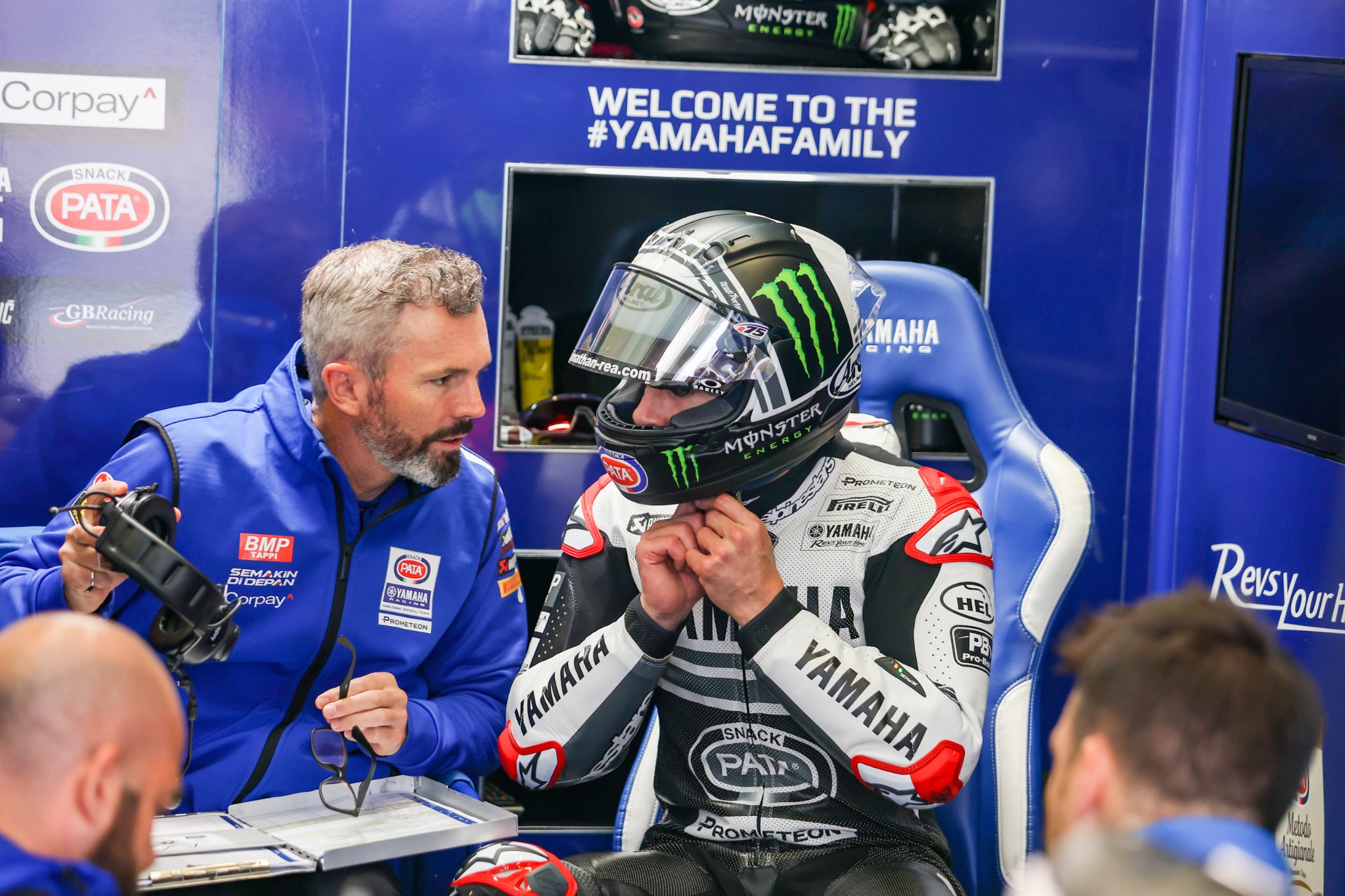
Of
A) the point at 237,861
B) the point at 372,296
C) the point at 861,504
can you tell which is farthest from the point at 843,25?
the point at 237,861

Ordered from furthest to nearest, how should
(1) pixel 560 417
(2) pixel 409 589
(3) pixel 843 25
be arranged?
(1) pixel 560 417 → (3) pixel 843 25 → (2) pixel 409 589

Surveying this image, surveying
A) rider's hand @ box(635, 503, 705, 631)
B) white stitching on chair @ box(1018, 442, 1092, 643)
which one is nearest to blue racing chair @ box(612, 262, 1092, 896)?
white stitching on chair @ box(1018, 442, 1092, 643)

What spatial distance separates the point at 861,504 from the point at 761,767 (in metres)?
0.44

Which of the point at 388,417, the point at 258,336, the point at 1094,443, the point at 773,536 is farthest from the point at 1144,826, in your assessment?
the point at 258,336

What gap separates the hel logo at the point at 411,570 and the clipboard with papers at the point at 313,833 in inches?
14.6

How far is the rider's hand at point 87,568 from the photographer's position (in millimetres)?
1829

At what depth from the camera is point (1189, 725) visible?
0.98 m

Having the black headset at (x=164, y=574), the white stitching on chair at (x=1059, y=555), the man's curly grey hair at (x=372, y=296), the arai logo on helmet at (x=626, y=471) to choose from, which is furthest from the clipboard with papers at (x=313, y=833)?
the white stitching on chair at (x=1059, y=555)

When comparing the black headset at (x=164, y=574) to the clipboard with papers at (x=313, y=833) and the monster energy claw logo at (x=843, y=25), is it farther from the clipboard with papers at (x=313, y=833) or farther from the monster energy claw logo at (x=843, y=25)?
the monster energy claw logo at (x=843, y=25)

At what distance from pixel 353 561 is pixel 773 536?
2.57 feet

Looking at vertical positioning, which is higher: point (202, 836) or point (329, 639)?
point (329, 639)

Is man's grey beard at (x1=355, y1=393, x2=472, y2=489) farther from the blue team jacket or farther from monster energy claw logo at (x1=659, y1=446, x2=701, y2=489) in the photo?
monster energy claw logo at (x1=659, y1=446, x2=701, y2=489)

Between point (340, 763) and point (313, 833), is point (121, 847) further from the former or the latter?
point (340, 763)

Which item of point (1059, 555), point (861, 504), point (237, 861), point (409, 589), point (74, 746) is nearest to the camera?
point (74, 746)
